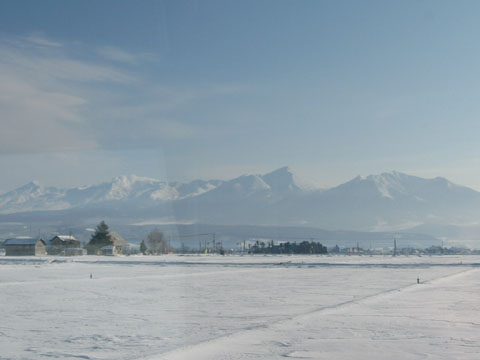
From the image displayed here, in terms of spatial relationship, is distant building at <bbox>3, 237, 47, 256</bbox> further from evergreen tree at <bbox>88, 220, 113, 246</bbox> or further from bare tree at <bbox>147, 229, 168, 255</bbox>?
bare tree at <bbox>147, 229, 168, 255</bbox>

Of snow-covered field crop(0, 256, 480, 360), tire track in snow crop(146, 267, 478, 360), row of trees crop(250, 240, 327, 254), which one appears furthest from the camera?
row of trees crop(250, 240, 327, 254)

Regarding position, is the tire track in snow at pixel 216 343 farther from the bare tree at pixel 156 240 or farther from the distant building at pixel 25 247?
the bare tree at pixel 156 240

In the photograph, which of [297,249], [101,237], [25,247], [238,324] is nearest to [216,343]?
[238,324]

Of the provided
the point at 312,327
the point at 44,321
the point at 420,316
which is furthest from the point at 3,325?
the point at 420,316

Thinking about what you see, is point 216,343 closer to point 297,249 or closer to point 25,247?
point 25,247

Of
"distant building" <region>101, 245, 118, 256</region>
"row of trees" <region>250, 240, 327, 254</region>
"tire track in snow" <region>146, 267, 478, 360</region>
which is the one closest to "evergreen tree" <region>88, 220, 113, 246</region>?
"distant building" <region>101, 245, 118, 256</region>

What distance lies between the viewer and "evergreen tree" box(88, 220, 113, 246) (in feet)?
357

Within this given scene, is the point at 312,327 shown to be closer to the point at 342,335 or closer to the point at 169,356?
the point at 342,335

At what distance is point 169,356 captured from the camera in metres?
9.93

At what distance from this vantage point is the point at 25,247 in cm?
9450

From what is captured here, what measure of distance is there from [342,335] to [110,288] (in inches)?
543

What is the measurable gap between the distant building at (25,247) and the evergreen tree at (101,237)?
43.0 ft

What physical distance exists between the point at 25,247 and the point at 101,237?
17552 millimetres

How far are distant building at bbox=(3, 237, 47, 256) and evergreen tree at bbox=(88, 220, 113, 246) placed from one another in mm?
13113
